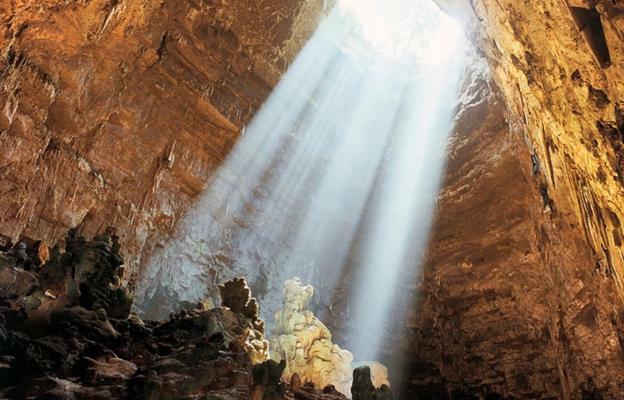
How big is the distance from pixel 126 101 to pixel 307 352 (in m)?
7.45

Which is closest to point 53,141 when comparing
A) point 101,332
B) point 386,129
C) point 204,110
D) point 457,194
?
Answer: point 204,110

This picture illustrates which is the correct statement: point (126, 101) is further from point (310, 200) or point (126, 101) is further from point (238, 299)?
point (310, 200)

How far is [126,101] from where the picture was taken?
12.2 m

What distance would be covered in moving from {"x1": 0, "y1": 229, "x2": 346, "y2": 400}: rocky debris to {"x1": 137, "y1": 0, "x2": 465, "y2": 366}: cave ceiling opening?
386 cm

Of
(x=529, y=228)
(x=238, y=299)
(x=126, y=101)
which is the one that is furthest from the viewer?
(x=529, y=228)

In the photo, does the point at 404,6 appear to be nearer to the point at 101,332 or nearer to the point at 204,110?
the point at 204,110

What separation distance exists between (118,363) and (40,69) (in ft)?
21.5

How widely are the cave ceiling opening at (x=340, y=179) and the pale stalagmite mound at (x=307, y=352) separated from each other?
5.86 ft

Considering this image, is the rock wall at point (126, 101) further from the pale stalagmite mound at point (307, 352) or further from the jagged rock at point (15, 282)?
the pale stalagmite mound at point (307, 352)

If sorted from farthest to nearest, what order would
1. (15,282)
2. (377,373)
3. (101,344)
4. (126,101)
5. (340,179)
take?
(340,179) → (377,373) → (126,101) → (15,282) → (101,344)

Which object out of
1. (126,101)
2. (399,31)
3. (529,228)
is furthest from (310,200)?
(399,31)

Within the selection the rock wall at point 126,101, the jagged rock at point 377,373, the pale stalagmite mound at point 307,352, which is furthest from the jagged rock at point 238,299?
the jagged rock at point 377,373

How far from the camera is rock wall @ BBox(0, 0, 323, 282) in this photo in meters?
9.66

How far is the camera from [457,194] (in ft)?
52.6
